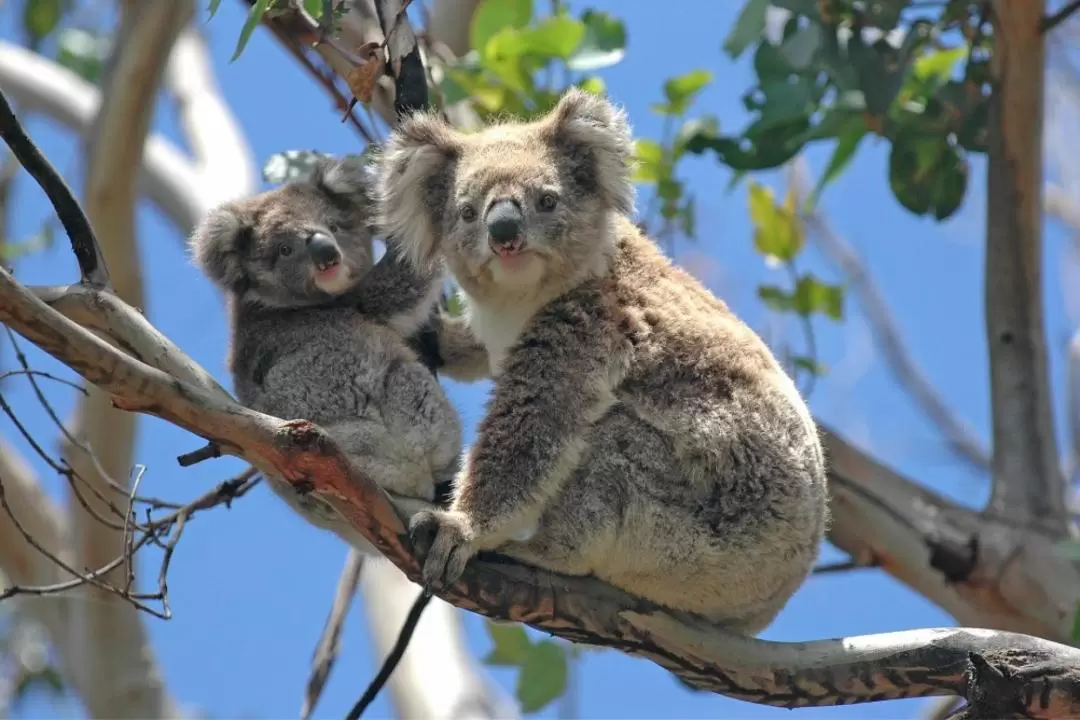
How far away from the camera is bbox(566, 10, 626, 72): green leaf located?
4.61m

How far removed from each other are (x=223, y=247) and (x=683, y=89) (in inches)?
79.8

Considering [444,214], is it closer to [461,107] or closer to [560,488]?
[560,488]

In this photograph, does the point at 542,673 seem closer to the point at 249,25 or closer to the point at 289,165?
the point at 289,165

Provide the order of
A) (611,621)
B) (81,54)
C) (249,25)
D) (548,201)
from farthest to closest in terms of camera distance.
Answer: (81,54) → (548,201) → (611,621) → (249,25)

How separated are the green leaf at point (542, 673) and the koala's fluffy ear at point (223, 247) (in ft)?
5.61

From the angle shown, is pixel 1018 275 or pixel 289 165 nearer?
pixel 289 165

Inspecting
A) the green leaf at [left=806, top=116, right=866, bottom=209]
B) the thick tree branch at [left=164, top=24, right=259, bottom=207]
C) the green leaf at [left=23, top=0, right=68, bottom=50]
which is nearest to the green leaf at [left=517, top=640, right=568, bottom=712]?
the green leaf at [left=806, top=116, right=866, bottom=209]

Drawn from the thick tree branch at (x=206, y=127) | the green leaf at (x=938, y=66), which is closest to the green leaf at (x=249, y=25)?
the green leaf at (x=938, y=66)

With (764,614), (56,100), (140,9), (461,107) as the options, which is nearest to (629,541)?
(764,614)

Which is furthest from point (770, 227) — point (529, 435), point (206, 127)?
point (206, 127)

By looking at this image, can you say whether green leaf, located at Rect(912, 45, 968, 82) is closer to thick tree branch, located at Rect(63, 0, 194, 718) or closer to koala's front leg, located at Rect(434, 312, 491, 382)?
A: koala's front leg, located at Rect(434, 312, 491, 382)

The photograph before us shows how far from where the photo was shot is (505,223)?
349 centimetres

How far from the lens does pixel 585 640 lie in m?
3.32

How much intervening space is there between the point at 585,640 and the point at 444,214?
132 centimetres
